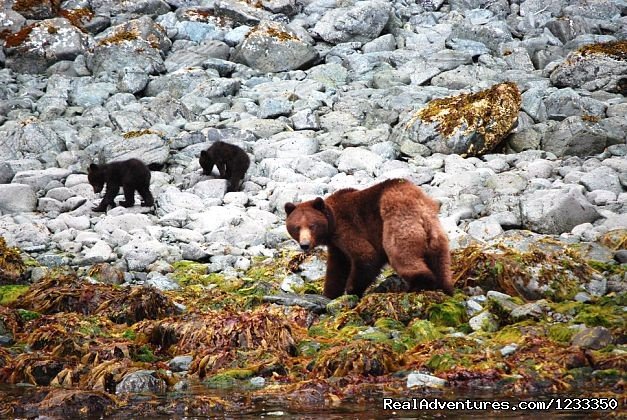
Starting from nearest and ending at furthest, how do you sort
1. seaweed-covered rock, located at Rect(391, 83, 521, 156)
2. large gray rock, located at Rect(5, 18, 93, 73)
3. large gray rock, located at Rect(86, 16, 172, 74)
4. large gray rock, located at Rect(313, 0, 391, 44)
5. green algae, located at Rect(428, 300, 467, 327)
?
green algae, located at Rect(428, 300, 467, 327)
seaweed-covered rock, located at Rect(391, 83, 521, 156)
large gray rock, located at Rect(86, 16, 172, 74)
large gray rock, located at Rect(5, 18, 93, 73)
large gray rock, located at Rect(313, 0, 391, 44)

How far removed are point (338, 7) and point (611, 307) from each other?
21387 mm

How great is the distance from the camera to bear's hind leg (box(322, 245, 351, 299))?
879 cm

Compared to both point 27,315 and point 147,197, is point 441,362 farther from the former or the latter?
point 147,197

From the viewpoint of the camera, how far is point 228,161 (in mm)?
15430

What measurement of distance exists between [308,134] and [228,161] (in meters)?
2.37

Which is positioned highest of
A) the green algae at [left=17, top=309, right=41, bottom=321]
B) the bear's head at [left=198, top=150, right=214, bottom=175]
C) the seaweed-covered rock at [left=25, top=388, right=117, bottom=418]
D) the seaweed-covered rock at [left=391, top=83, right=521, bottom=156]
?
the seaweed-covered rock at [left=25, top=388, right=117, bottom=418]

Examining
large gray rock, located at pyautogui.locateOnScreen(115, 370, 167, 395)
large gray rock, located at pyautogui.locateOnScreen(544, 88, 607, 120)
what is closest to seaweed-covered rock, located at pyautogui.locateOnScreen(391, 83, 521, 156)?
large gray rock, located at pyautogui.locateOnScreen(544, 88, 607, 120)

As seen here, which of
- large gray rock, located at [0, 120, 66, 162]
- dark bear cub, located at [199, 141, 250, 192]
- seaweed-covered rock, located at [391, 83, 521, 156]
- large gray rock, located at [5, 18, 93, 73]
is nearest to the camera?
dark bear cub, located at [199, 141, 250, 192]

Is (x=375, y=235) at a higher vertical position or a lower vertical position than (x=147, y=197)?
higher

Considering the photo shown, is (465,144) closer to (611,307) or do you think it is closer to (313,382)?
(611,307)

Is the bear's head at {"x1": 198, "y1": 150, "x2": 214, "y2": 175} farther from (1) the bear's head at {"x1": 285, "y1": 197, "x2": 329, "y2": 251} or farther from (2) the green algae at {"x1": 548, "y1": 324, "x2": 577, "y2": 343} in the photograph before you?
(2) the green algae at {"x1": 548, "y1": 324, "x2": 577, "y2": 343}

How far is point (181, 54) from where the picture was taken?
78.3ft

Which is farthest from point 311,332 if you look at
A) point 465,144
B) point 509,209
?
point 465,144

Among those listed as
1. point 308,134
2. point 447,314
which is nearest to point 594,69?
point 308,134
